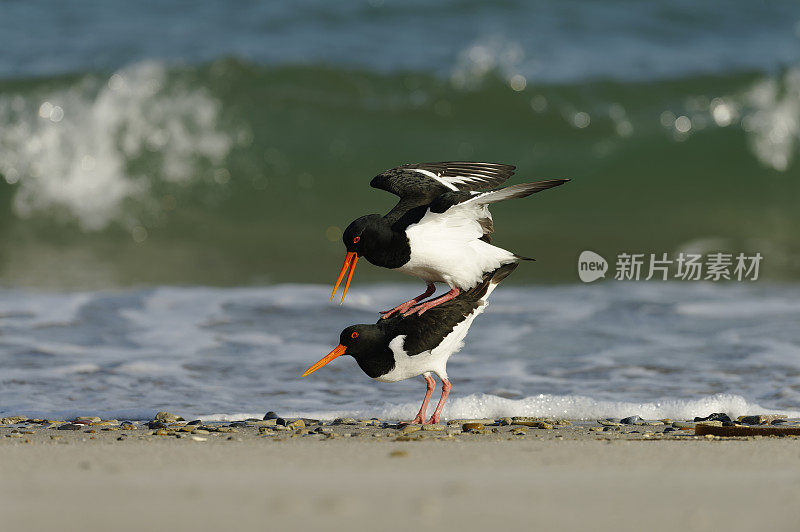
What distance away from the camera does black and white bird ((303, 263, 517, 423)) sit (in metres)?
4.48

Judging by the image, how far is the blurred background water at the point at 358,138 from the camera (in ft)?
29.1

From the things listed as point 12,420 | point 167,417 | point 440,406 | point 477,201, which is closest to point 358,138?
point 440,406

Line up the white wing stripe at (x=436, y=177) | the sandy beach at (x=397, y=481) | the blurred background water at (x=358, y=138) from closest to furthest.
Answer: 1. the sandy beach at (x=397, y=481)
2. the white wing stripe at (x=436, y=177)
3. the blurred background water at (x=358, y=138)

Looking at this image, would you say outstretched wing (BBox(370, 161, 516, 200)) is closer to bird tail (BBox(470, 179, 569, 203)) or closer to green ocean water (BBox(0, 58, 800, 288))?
bird tail (BBox(470, 179, 569, 203))

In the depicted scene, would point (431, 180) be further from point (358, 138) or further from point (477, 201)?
point (358, 138)

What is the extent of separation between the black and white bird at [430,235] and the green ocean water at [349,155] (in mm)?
5456

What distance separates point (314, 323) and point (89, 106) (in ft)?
20.2

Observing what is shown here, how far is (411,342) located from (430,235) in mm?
493

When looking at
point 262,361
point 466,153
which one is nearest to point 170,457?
point 262,361

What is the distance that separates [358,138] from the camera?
1210 centimetres

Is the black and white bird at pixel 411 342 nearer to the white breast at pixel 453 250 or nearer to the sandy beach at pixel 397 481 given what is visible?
the white breast at pixel 453 250

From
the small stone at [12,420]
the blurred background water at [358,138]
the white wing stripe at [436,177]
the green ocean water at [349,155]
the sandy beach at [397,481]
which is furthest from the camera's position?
the green ocean water at [349,155]

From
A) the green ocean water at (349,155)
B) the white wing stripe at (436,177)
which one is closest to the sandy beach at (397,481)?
the white wing stripe at (436,177)

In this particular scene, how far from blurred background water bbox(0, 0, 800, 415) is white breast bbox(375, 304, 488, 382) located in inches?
A: 100
